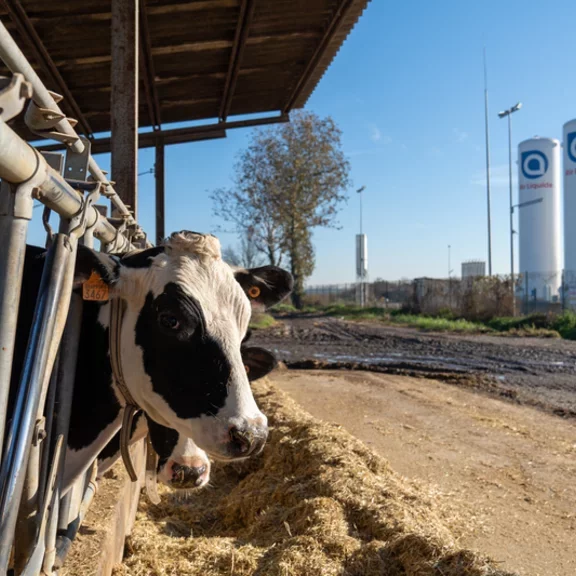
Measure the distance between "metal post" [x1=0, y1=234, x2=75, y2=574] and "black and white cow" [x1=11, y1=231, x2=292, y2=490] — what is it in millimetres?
156

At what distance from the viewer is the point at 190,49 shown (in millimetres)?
7070

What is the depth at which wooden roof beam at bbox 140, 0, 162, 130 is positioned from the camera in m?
6.32

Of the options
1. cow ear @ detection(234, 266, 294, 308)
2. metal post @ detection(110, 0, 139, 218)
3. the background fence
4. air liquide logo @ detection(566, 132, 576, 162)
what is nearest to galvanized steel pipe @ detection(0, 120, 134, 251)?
cow ear @ detection(234, 266, 294, 308)

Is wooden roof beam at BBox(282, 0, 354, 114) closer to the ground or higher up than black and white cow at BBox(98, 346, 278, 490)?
higher up

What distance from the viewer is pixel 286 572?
321 centimetres

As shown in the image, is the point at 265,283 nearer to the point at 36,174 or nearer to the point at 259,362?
the point at 259,362

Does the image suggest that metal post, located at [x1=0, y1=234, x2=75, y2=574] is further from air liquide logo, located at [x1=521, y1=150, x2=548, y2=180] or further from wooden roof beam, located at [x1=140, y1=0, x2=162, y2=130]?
air liquide logo, located at [x1=521, y1=150, x2=548, y2=180]

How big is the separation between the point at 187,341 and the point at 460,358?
13290 mm

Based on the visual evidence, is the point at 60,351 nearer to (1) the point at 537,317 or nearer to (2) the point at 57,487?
(2) the point at 57,487

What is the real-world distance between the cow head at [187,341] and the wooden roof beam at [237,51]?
459cm

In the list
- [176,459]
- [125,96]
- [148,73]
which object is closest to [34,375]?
[176,459]

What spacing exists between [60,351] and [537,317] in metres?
22.8

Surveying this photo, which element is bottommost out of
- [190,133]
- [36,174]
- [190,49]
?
[36,174]

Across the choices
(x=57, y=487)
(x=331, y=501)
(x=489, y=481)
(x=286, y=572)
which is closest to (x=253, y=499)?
(x=331, y=501)
